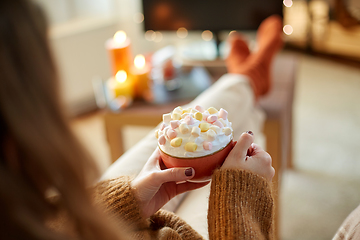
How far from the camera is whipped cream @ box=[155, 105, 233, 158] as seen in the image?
55 centimetres

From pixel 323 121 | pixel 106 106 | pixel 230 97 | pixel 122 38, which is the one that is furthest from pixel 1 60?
pixel 323 121

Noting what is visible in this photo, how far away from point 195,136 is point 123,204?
0.17 m

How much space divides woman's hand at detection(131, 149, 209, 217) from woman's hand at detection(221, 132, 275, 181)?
0.22 ft

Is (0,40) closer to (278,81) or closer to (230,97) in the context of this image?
(230,97)

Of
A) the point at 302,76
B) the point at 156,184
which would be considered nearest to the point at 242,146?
the point at 156,184

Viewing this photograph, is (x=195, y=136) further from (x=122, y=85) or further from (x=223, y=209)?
(x=122, y=85)

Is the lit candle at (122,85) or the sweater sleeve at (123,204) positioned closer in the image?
the sweater sleeve at (123,204)

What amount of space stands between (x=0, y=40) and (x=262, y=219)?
0.47 m

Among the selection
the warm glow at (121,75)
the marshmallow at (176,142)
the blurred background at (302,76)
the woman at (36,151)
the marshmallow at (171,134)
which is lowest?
the blurred background at (302,76)

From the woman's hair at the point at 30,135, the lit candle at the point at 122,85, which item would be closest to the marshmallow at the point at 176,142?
the woman's hair at the point at 30,135

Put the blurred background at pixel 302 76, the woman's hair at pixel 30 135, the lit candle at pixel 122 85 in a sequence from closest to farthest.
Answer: the woman's hair at pixel 30 135 < the lit candle at pixel 122 85 < the blurred background at pixel 302 76

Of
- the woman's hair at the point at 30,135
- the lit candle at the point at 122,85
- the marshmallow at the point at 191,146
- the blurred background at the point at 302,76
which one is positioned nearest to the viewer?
the woman's hair at the point at 30,135

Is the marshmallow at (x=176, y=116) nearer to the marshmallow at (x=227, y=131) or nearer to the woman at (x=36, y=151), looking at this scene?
the marshmallow at (x=227, y=131)

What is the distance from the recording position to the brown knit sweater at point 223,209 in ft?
1.83
